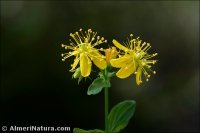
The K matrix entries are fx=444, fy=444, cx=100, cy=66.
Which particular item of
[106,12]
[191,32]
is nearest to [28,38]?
[106,12]

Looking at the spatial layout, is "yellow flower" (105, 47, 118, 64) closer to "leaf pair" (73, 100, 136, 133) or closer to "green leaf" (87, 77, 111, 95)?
"green leaf" (87, 77, 111, 95)

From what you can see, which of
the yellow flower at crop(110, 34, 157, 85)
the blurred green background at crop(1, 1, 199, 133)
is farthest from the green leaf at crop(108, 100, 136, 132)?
the blurred green background at crop(1, 1, 199, 133)

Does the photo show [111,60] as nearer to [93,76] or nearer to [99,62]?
[99,62]

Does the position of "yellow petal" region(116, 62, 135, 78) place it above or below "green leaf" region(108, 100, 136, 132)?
above

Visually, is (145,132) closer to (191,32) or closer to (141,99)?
(141,99)

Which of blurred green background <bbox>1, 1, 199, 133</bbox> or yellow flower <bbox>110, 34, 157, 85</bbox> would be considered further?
blurred green background <bbox>1, 1, 199, 133</bbox>

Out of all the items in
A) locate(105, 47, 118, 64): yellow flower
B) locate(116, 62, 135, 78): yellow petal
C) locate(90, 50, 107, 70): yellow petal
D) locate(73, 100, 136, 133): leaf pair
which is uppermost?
locate(105, 47, 118, 64): yellow flower

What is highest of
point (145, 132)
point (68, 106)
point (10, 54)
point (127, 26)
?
point (127, 26)

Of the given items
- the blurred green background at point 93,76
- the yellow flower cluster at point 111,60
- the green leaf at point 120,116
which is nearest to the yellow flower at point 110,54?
the yellow flower cluster at point 111,60

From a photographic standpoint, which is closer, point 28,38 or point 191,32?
point 28,38
